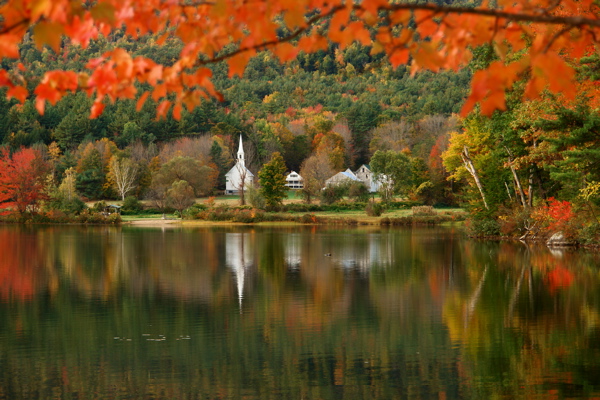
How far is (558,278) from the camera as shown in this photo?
19.9 meters

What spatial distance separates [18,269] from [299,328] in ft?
42.6

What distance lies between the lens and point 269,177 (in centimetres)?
6288

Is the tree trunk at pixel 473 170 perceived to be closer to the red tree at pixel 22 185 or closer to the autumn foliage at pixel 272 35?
the autumn foliage at pixel 272 35

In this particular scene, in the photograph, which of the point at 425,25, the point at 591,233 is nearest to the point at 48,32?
the point at 425,25

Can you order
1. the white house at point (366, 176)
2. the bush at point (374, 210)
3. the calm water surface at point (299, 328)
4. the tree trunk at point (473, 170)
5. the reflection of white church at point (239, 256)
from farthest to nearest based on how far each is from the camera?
the white house at point (366, 176), the bush at point (374, 210), the tree trunk at point (473, 170), the reflection of white church at point (239, 256), the calm water surface at point (299, 328)

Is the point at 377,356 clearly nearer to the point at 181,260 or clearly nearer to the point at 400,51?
the point at 400,51

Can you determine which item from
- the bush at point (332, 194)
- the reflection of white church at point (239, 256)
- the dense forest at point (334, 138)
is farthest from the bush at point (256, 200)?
the reflection of white church at point (239, 256)

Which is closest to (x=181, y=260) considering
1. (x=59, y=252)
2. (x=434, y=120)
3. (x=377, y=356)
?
(x=59, y=252)

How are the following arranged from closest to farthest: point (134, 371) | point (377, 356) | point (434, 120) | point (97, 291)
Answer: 1. point (134, 371)
2. point (377, 356)
3. point (97, 291)
4. point (434, 120)

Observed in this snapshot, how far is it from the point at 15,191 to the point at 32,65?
233 feet

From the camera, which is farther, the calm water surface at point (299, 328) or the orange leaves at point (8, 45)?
the calm water surface at point (299, 328)

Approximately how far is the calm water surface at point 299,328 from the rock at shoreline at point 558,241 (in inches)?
290

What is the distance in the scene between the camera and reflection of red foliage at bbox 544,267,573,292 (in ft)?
60.0

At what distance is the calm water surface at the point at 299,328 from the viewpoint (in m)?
9.17
